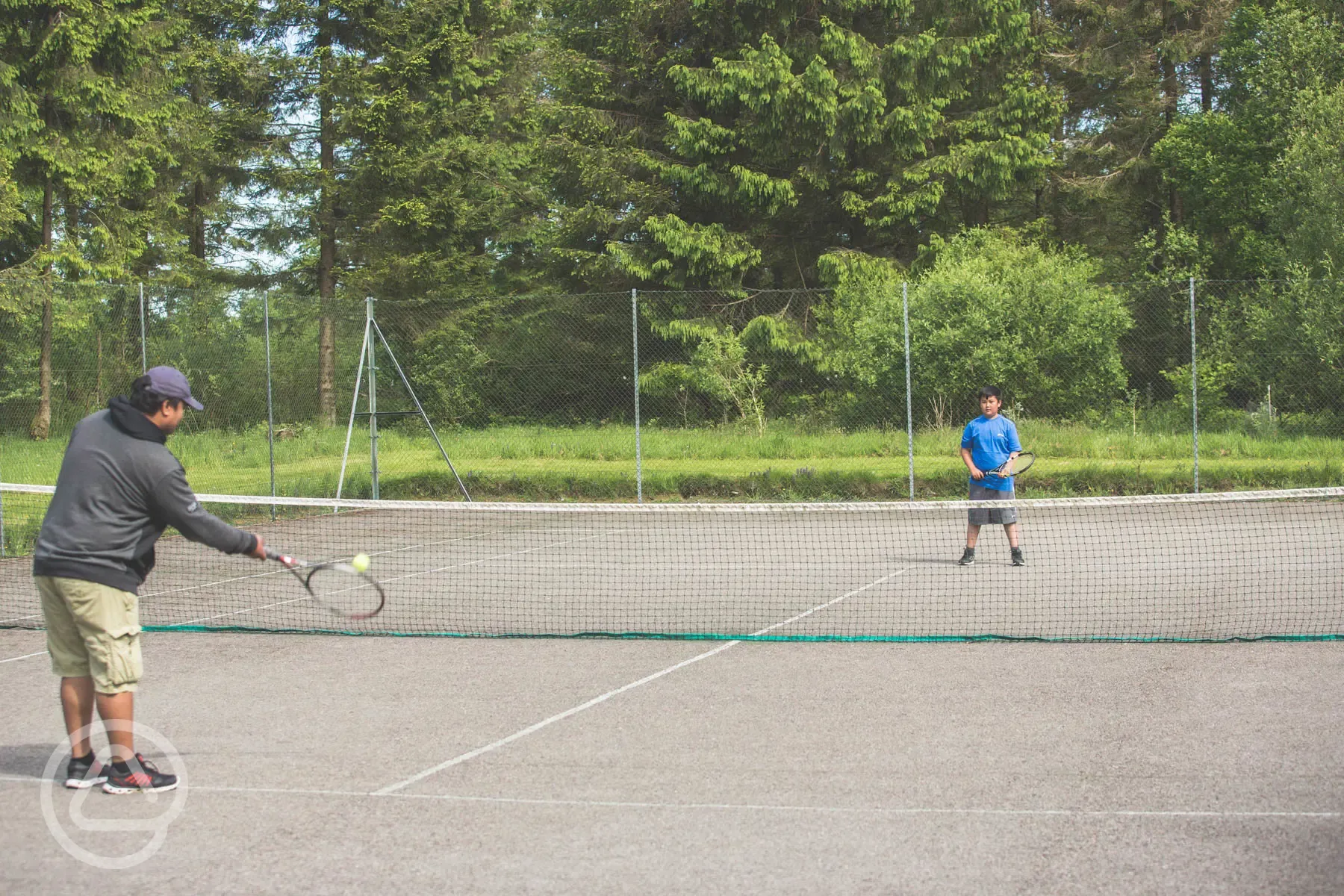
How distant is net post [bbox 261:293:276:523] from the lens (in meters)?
17.9

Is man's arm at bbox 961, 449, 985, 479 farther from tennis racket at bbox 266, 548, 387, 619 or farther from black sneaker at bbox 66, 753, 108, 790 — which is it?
black sneaker at bbox 66, 753, 108, 790

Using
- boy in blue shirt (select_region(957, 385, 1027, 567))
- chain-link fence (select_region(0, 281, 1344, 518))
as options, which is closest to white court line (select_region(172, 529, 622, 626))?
chain-link fence (select_region(0, 281, 1344, 518))

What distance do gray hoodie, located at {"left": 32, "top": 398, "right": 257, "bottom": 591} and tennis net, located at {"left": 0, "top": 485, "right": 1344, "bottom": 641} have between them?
3.91 meters

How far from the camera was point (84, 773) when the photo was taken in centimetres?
594

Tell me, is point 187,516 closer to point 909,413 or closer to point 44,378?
point 44,378

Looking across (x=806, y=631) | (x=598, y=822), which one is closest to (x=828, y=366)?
(x=806, y=631)

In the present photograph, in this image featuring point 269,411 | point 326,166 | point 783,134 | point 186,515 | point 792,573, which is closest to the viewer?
point 186,515

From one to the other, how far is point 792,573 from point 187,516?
7.54 metres

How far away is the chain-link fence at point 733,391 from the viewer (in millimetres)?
18656

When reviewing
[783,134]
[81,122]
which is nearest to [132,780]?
[81,122]

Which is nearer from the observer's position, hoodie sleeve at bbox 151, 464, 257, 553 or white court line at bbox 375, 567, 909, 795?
hoodie sleeve at bbox 151, 464, 257, 553

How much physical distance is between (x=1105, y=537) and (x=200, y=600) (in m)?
9.69

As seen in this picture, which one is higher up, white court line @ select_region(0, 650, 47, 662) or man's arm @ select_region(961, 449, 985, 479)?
man's arm @ select_region(961, 449, 985, 479)

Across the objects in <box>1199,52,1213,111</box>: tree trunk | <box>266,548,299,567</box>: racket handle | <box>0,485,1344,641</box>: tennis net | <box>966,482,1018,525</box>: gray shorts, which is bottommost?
<box>0,485,1344,641</box>: tennis net
